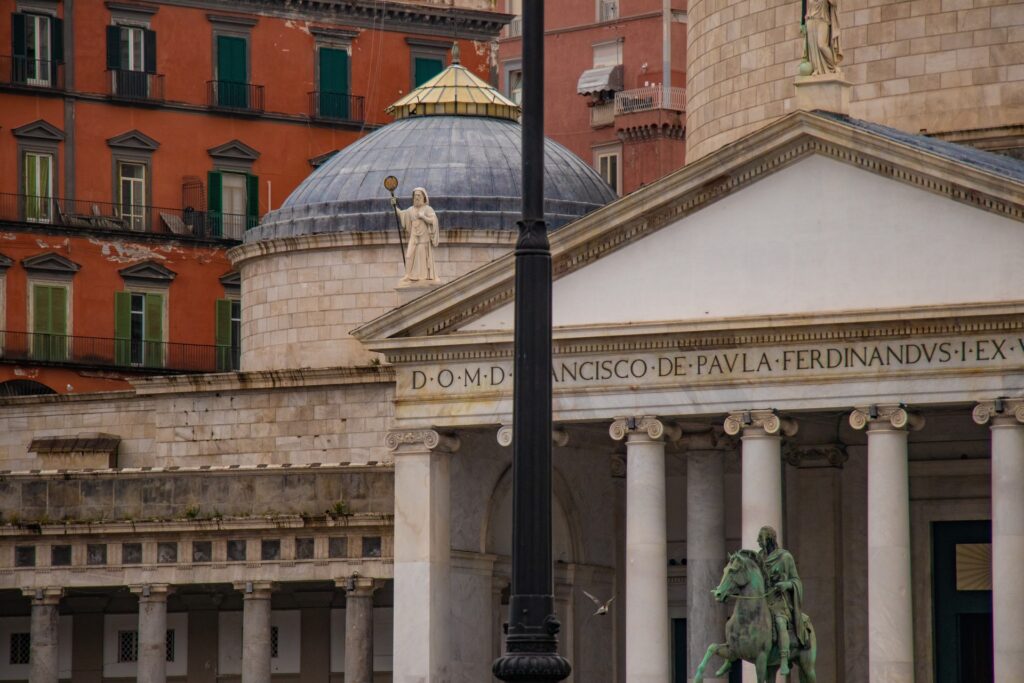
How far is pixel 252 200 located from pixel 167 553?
81.8ft

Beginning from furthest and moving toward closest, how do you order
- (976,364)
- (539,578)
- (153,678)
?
(153,678), (976,364), (539,578)

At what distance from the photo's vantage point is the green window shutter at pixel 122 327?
78.0 metres

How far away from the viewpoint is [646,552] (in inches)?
1949

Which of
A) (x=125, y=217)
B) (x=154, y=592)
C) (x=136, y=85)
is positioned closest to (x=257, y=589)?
(x=154, y=592)

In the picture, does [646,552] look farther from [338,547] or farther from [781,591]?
[781,591]

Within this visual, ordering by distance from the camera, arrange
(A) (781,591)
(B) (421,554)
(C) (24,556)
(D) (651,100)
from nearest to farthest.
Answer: (A) (781,591) → (B) (421,554) → (C) (24,556) → (D) (651,100)

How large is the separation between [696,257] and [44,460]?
18752 mm

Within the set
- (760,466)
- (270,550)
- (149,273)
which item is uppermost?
(149,273)

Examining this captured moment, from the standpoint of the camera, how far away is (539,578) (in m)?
27.8

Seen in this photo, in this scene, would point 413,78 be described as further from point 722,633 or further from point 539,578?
point 539,578

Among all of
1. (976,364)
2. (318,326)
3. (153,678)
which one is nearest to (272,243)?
(318,326)

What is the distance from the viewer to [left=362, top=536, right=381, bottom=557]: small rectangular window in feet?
185

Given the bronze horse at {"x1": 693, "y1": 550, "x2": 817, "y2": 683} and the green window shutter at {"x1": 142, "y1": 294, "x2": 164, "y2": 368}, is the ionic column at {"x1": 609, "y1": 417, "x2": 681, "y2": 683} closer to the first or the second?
the bronze horse at {"x1": 693, "y1": 550, "x2": 817, "y2": 683}

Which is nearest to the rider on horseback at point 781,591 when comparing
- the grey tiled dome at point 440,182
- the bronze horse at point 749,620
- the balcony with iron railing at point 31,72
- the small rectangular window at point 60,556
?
the bronze horse at point 749,620
